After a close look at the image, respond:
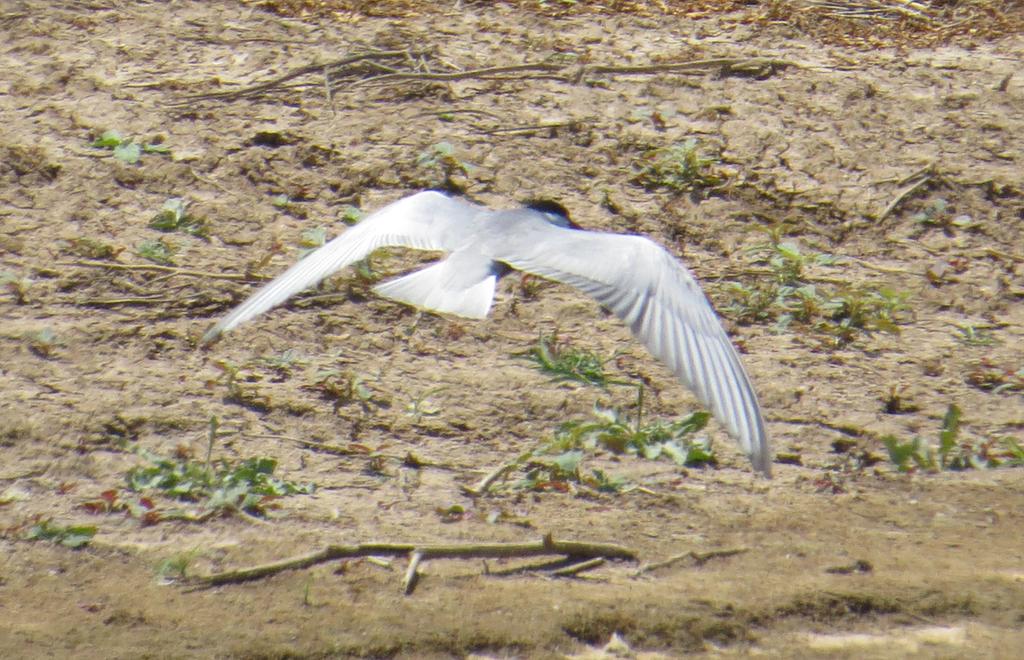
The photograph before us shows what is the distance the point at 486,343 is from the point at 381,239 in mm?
492

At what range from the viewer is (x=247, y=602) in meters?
3.44

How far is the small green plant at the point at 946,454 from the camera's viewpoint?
166 inches

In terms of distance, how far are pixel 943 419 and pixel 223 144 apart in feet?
9.58

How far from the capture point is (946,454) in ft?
14.0

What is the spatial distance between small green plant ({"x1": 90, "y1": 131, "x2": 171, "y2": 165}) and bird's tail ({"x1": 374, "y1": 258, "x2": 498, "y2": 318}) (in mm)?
1700

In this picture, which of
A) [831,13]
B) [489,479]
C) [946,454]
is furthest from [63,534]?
[831,13]

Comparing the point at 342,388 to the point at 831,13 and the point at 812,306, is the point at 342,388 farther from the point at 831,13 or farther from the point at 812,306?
the point at 831,13

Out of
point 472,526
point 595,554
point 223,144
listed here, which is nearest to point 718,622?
point 595,554

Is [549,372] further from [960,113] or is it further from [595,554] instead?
[960,113]

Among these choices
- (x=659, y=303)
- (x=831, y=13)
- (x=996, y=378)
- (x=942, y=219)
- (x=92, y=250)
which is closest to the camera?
(x=659, y=303)

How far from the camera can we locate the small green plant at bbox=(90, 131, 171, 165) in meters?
5.81

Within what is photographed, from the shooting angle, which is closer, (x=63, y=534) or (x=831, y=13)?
(x=63, y=534)

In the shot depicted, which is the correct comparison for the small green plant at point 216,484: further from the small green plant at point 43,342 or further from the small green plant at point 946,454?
the small green plant at point 946,454

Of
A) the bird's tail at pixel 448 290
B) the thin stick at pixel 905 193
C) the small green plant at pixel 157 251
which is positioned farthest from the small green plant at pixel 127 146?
the thin stick at pixel 905 193
